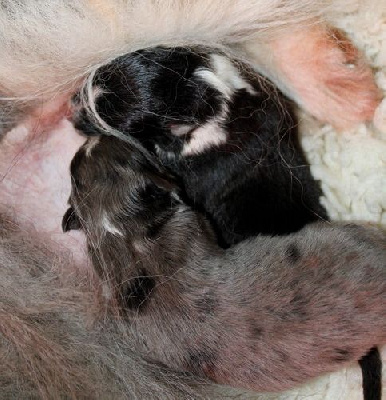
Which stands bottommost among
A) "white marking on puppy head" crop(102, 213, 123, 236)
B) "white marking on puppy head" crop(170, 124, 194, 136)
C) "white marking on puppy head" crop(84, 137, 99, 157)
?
"white marking on puppy head" crop(102, 213, 123, 236)

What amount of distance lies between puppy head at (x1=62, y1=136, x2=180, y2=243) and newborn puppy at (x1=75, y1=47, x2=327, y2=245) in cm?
6

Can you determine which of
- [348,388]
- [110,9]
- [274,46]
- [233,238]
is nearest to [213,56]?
[274,46]

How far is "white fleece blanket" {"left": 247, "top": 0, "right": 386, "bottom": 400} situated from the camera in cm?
135

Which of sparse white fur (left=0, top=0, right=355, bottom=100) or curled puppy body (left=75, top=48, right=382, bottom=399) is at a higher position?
sparse white fur (left=0, top=0, right=355, bottom=100)

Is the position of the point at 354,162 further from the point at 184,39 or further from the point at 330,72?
the point at 184,39

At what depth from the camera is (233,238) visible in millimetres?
1419

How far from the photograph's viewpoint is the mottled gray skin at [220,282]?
4.00 feet

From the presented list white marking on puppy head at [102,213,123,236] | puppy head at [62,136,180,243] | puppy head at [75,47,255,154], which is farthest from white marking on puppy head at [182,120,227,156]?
white marking on puppy head at [102,213,123,236]

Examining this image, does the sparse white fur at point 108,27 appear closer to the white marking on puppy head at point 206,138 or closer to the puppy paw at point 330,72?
the puppy paw at point 330,72

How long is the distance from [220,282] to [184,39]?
50 centimetres

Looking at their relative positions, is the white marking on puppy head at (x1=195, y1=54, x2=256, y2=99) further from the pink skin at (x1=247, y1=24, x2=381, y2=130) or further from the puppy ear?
the puppy ear

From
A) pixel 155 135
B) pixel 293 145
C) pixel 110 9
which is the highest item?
pixel 110 9

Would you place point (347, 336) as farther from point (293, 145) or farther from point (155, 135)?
point (155, 135)

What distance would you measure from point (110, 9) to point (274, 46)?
0.34 m
